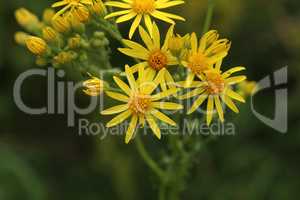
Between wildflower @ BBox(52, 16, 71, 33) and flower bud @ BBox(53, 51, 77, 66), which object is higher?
wildflower @ BBox(52, 16, 71, 33)

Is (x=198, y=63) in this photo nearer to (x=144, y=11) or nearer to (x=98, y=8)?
(x=144, y=11)

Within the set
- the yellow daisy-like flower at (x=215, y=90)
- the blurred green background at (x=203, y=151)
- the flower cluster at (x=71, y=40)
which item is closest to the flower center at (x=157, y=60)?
the yellow daisy-like flower at (x=215, y=90)

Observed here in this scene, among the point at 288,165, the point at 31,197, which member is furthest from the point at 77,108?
the point at 288,165

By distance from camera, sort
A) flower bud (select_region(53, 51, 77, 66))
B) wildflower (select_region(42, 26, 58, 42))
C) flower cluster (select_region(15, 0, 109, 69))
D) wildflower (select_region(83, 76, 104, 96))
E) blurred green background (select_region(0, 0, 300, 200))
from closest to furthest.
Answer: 1. wildflower (select_region(83, 76, 104, 96))
2. flower cluster (select_region(15, 0, 109, 69))
3. flower bud (select_region(53, 51, 77, 66))
4. wildflower (select_region(42, 26, 58, 42))
5. blurred green background (select_region(0, 0, 300, 200))

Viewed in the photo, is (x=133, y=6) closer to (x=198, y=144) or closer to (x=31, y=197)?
(x=198, y=144)

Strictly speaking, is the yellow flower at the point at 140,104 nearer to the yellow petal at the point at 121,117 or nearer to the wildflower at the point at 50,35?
the yellow petal at the point at 121,117

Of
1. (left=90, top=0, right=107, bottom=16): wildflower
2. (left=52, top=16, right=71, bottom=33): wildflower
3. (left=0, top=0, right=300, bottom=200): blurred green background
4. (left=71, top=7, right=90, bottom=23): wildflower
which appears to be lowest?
(left=0, top=0, right=300, bottom=200): blurred green background

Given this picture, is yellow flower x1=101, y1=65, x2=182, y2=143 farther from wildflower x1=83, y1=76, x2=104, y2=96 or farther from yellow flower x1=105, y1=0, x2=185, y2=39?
yellow flower x1=105, y1=0, x2=185, y2=39

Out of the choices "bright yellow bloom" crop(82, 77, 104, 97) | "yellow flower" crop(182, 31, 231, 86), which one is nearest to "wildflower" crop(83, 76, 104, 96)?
"bright yellow bloom" crop(82, 77, 104, 97)
